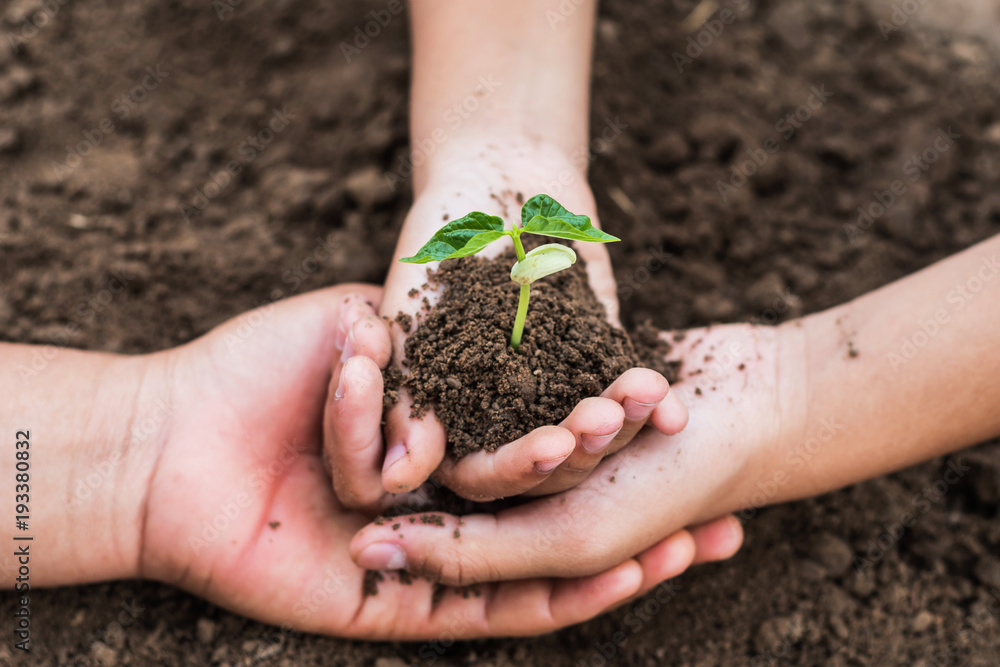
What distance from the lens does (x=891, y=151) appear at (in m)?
3.01

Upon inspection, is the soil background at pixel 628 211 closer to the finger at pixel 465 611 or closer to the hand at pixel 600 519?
the finger at pixel 465 611

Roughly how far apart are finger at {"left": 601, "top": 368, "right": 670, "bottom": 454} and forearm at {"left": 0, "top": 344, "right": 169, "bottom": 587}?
1.29 meters

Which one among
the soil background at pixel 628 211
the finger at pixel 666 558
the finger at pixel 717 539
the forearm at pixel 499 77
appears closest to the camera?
the finger at pixel 666 558

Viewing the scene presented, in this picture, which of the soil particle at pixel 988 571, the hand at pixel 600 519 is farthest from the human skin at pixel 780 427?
the soil particle at pixel 988 571

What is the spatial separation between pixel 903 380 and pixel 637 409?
2.83 ft

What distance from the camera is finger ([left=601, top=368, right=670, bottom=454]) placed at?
1659 mm

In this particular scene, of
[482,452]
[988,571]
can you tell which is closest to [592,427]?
[482,452]

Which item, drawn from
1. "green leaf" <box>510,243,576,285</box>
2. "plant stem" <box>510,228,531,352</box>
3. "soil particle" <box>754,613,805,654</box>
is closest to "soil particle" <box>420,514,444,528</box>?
"plant stem" <box>510,228,531,352</box>

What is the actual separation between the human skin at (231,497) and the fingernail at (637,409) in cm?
45

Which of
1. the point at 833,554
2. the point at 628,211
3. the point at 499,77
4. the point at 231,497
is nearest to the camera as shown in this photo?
the point at 231,497

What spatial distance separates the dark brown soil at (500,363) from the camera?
1.80 meters

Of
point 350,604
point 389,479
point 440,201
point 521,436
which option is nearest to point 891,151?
point 440,201

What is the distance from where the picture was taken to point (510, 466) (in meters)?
1.68

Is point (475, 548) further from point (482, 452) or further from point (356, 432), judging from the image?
point (356, 432)
